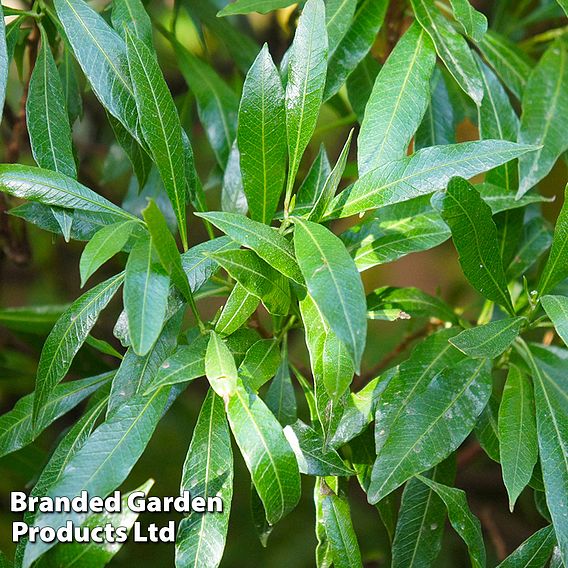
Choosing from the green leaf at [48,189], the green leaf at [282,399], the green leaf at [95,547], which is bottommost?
the green leaf at [95,547]

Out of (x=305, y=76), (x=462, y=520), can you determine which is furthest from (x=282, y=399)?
(x=305, y=76)

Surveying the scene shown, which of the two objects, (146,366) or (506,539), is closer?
(146,366)

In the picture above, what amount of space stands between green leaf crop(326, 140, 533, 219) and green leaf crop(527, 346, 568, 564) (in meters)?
0.19

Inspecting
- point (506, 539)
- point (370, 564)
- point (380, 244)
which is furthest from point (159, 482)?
point (380, 244)

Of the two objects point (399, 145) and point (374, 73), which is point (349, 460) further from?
point (374, 73)

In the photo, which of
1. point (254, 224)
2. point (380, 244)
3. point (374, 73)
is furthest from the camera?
point (374, 73)

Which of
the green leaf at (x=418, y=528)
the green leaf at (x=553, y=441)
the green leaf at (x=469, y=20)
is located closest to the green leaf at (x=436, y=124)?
the green leaf at (x=469, y=20)

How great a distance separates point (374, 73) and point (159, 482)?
874 mm

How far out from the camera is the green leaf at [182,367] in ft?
1.88

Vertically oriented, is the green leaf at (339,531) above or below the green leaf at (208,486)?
below

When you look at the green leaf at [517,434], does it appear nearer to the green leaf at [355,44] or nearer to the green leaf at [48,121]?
the green leaf at [355,44]

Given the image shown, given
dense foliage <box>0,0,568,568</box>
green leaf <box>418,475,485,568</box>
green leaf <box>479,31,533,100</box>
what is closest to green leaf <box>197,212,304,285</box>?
dense foliage <box>0,0,568,568</box>

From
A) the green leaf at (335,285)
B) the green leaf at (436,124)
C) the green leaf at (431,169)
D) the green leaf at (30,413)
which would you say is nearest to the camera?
the green leaf at (335,285)

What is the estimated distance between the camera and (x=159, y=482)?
1379 millimetres
